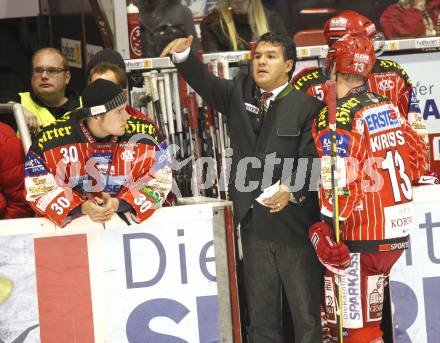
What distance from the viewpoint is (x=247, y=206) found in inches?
191

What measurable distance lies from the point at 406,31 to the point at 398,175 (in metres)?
3.09

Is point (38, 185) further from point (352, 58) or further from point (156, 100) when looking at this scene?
point (352, 58)

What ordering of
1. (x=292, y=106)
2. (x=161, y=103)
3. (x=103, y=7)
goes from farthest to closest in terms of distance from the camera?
(x=103, y=7)
(x=161, y=103)
(x=292, y=106)

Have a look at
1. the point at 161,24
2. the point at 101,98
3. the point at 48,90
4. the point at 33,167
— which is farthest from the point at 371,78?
the point at 33,167

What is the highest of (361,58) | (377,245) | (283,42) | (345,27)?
(345,27)

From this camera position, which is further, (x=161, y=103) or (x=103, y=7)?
(x=103, y=7)

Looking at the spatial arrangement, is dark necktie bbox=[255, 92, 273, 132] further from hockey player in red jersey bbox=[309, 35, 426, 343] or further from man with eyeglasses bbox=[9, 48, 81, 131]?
man with eyeglasses bbox=[9, 48, 81, 131]

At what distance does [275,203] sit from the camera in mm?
4664

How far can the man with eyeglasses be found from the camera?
5871 mm

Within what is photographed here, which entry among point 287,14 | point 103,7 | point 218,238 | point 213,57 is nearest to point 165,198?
point 218,238

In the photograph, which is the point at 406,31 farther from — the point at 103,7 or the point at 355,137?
the point at 355,137

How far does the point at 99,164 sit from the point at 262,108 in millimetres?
948

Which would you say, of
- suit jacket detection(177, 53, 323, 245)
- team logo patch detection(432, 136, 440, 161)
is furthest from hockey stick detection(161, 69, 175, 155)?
team logo patch detection(432, 136, 440, 161)

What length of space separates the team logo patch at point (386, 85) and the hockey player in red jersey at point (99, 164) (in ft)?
5.24
